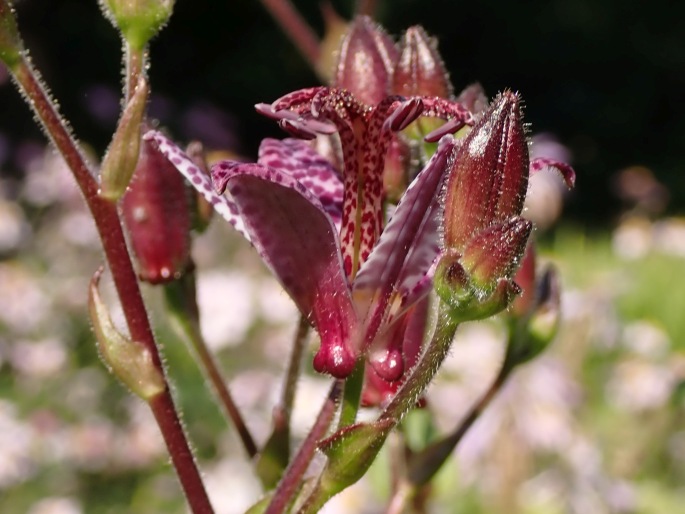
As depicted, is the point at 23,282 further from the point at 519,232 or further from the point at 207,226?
the point at 519,232

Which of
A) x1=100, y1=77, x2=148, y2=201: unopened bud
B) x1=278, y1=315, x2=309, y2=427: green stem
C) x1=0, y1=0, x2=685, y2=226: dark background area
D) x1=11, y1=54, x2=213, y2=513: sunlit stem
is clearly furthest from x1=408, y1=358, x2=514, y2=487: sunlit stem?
x1=0, y1=0, x2=685, y2=226: dark background area

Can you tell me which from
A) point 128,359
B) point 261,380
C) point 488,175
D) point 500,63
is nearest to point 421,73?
point 488,175

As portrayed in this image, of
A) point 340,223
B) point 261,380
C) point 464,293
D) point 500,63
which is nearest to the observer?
point 464,293

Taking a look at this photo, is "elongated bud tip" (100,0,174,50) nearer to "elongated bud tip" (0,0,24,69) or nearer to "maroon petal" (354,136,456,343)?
"elongated bud tip" (0,0,24,69)

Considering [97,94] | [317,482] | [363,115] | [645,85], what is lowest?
[645,85]

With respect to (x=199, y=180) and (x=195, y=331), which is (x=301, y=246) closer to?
(x=199, y=180)

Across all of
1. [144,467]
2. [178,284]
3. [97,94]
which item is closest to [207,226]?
[178,284]

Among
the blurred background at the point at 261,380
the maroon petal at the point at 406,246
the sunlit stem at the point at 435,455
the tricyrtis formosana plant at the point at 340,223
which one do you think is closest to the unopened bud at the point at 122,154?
the tricyrtis formosana plant at the point at 340,223
